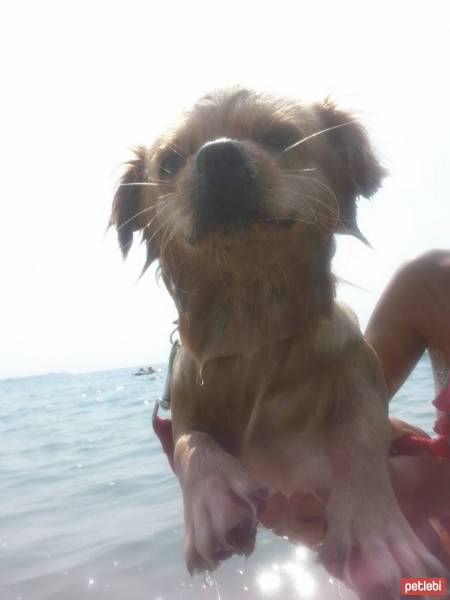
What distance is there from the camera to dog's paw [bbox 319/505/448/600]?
2070 millimetres

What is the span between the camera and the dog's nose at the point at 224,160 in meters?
2.62

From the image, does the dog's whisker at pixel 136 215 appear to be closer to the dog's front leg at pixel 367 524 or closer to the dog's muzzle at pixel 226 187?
the dog's muzzle at pixel 226 187

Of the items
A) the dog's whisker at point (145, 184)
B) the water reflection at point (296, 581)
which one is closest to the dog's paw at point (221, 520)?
the dog's whisker at point (145, 184)

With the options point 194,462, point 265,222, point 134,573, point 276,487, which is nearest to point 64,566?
point 134,573

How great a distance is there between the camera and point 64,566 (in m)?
5.72

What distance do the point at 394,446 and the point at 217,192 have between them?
1.56 meters

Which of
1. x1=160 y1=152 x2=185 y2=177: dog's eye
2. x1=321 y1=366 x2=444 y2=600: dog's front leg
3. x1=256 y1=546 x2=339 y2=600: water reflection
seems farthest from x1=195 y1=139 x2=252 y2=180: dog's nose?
x1=256 y1=546 x2=339 y2=600: water reflection

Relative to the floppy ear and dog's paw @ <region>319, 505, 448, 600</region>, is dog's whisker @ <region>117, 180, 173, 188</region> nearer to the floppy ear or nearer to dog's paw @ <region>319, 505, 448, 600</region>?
the floppy ear

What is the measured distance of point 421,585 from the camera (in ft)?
7.00

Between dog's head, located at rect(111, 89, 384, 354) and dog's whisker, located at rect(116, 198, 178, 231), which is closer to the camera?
dog's head, located at rect(111, 89, 384, 354)

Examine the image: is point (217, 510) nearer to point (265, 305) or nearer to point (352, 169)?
point (265, 305)

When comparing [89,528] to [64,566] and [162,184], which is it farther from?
[162,184]

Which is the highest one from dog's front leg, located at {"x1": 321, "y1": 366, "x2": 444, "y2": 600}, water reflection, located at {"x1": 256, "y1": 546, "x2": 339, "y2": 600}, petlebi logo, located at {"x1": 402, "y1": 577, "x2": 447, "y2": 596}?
dog's front leg, located at {"x1": 321, "y1": 366, "x2": 444, "y2": 600}

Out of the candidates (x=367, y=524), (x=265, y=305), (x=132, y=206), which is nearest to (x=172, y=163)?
(x=132, y=206)
